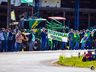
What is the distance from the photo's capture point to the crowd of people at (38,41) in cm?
3566

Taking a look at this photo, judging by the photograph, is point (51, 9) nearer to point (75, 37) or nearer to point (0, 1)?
point (0, 1)

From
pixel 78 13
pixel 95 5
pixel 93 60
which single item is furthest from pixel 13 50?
pixel 95 5

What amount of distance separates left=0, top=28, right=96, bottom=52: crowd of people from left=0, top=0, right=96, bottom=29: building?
41.8 ft

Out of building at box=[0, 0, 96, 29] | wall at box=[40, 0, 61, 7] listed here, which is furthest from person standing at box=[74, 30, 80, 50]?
wall at box=[40, 0, 61, 7]

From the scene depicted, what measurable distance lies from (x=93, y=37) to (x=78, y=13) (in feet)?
54.2

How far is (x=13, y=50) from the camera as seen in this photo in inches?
1410

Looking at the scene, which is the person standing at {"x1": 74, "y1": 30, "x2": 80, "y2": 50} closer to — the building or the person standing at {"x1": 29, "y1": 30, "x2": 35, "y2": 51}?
the person standing at {"x1": 29, "y1": 30, "x2": 35, "y2": 51}

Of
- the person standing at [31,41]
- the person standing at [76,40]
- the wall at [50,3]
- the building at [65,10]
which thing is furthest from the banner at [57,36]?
the wall at [50,3]

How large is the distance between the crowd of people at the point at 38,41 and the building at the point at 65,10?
12.7 metres

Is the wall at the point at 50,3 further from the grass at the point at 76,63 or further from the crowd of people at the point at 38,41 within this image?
the grass at the point at 76,63

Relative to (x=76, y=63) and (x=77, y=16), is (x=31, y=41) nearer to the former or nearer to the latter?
(x=76, y=63)

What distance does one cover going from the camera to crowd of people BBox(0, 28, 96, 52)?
3566 cm

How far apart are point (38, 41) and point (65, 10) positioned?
1920cm

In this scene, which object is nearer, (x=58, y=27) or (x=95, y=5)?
(x=58, y=27)
